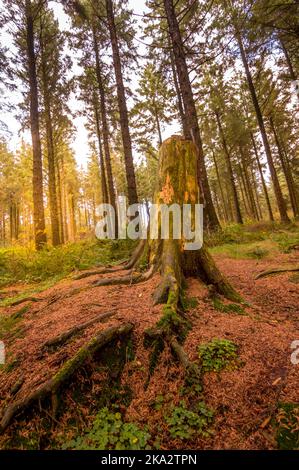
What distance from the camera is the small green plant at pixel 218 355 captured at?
250 centimetres

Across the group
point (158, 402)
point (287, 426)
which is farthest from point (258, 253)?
point (158, 402)

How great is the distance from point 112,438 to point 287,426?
138cm

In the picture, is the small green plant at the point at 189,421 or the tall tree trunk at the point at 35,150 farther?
the tall tree trunk at the point at 35,150

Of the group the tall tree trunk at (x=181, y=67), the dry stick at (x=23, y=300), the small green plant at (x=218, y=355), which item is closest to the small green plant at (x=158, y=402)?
the small green plant at (x=218, y=355)

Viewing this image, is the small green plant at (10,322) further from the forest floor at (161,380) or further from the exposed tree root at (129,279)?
the exposed tree root at (129,279)

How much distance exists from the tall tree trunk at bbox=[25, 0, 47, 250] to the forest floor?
7211 mm

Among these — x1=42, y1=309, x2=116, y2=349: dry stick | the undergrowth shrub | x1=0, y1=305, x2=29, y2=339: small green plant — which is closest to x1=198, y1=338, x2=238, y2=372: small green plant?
x1=42, y1=309, x2=116, y2=349: dry stick

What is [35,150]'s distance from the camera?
11133 mm

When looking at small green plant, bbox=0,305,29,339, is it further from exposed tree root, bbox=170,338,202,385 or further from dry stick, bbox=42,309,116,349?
exposed tree root, bbox=170,338,202,385

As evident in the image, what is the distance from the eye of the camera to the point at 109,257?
326 inches

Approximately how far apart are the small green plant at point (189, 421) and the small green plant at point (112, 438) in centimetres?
23
